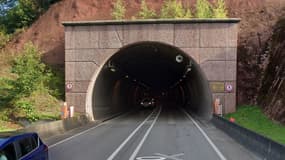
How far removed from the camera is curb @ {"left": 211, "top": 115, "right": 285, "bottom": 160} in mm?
12815

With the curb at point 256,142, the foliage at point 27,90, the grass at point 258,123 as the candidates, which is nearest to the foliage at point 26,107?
the foliage at point 27,90

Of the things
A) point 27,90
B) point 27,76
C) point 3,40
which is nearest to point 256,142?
point 27,76

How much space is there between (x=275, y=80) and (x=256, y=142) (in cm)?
1594

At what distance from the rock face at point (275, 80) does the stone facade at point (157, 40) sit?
270 centimetres

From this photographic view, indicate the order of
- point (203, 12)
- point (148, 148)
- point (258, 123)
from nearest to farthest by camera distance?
point (148, 148)
point (258, 123)
point (203, 12)

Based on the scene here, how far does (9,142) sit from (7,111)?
74.2ft

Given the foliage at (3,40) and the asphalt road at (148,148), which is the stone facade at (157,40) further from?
the foliage at (3,40)

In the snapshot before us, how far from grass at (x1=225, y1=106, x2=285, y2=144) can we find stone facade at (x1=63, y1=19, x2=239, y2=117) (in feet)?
5.96

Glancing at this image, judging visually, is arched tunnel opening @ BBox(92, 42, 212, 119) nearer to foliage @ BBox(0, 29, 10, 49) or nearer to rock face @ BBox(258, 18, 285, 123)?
rock face @ BBox(258, 18, 285, 123)

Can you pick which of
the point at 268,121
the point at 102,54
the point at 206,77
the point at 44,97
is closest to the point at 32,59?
the point at 44,97

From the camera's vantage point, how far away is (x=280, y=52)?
108 ft

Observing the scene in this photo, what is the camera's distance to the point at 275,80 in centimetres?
3062

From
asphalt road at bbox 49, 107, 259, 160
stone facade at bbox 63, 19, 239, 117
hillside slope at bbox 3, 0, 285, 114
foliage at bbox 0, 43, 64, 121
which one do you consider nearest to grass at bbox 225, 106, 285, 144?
stone facade at bbox 63, 19, 239, 117

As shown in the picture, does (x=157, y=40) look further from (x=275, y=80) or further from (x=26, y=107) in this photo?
(x=26, y=107)
